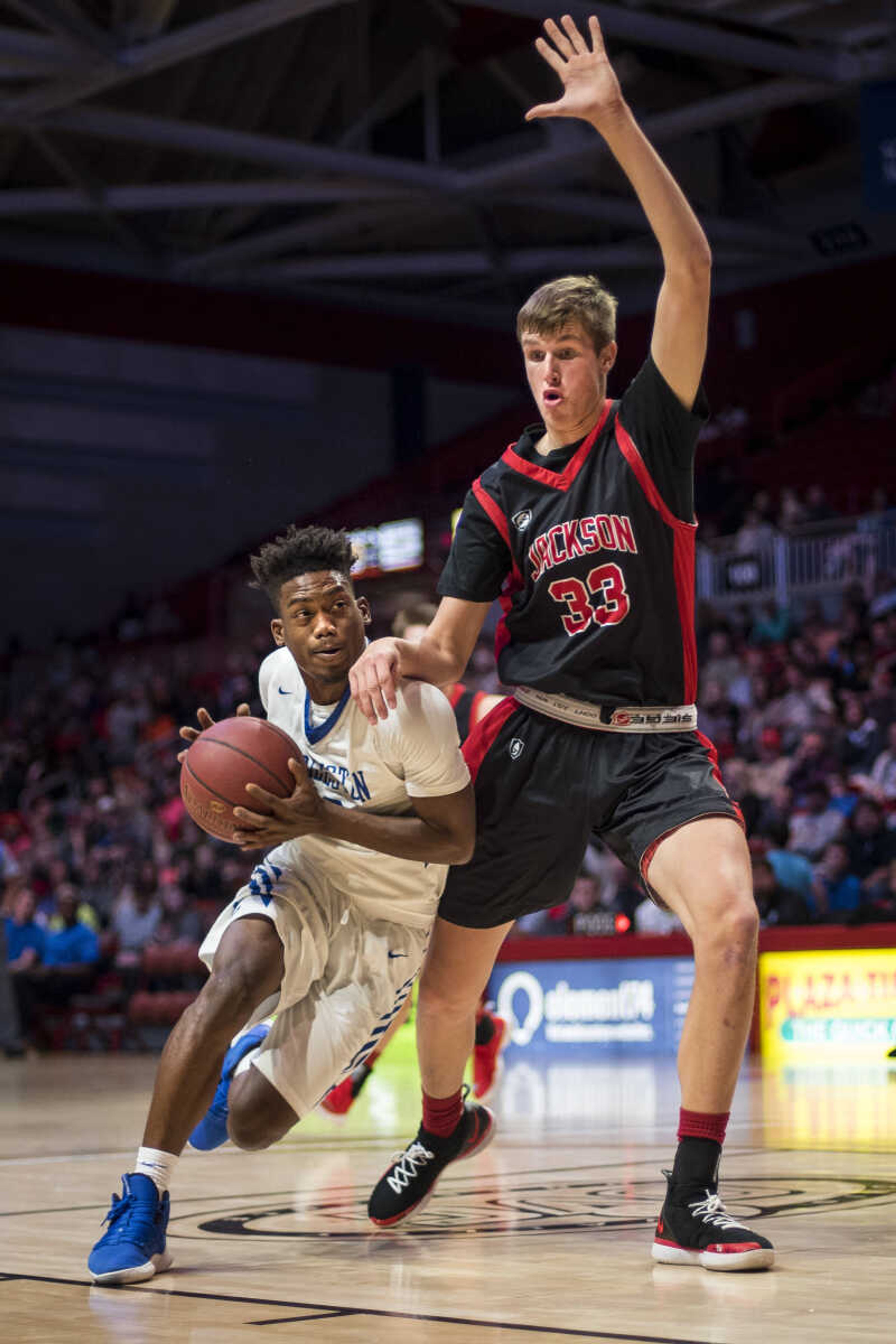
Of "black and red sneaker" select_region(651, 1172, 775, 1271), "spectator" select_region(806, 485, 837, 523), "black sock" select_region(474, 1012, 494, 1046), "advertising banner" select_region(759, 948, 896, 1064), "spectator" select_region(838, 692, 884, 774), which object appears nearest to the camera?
"black and red sneaker" select_region(651, 1172, 775, 1271)

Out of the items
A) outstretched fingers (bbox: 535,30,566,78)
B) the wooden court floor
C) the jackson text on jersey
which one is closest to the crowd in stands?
the wooden court floor

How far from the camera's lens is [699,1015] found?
4.22 m

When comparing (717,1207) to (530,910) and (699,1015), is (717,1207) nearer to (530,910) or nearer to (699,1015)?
(699,1015)

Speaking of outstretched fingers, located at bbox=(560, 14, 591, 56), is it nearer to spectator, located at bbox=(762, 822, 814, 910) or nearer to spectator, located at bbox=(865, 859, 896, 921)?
spectator, located at bbox=(865, 859, 896, 921)

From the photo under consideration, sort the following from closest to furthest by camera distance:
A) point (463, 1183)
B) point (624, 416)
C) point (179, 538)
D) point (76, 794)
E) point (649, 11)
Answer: point (624, 416) < point (463, 1183) < point (649, 11) < point (76, 794) < point (179, 538)

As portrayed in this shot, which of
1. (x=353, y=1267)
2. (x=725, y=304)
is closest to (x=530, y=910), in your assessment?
(x=353, y=1267)

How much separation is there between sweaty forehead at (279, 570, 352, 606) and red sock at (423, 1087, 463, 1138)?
4.81 ft

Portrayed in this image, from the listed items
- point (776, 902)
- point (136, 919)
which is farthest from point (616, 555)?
point (136, 919)

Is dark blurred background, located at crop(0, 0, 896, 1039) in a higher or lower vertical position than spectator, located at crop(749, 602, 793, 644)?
higher

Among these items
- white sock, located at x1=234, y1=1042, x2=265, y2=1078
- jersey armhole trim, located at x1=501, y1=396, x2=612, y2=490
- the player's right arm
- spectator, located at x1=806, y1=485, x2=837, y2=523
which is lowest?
white sock, located at x1=234, y1=1042, x2=265, y2=1078

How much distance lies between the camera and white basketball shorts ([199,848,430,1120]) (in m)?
4.64

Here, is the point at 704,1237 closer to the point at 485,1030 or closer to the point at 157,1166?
the point at 157,1166

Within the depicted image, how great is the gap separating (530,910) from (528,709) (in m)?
0.52

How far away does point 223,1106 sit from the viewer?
475 cm
